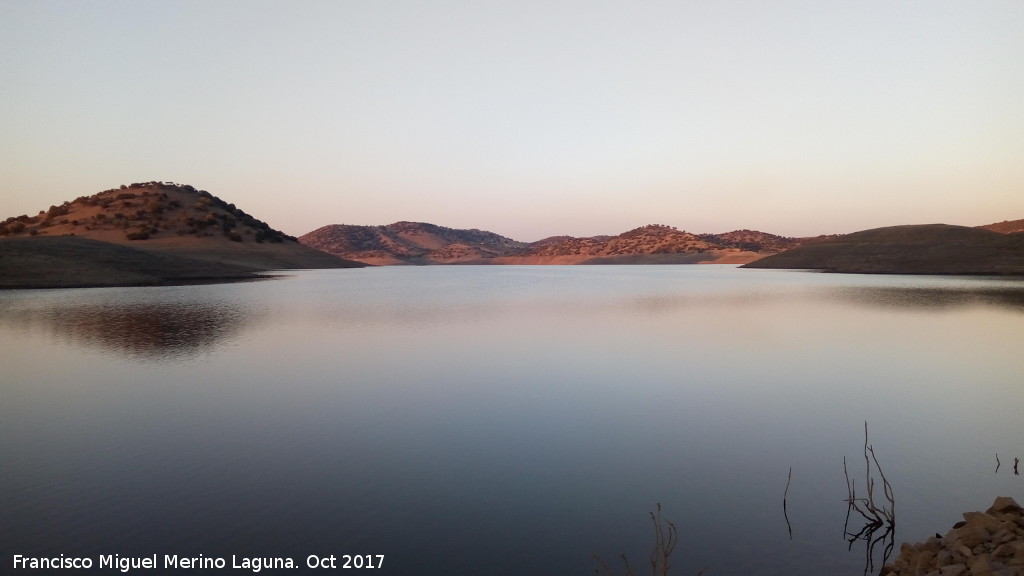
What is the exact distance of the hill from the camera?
2790 inches

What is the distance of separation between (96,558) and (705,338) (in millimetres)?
18537

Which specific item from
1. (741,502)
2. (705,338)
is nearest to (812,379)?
(705,338)

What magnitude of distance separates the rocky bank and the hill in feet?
277

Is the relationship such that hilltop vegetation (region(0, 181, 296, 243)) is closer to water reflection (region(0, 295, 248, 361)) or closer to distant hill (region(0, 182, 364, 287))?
distant hill (region(0, 182, 364, 287))

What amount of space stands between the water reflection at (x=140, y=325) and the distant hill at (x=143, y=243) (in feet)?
79.1

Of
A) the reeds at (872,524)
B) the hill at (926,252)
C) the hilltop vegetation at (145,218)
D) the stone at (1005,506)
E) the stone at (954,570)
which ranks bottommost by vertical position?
the reeds at (872,524)

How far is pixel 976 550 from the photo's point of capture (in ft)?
14.8

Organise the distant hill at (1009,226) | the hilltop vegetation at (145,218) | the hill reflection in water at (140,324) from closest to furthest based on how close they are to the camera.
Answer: the hill reflection in water at (140,324) < the hilltop vegetation at (145,218) < the distant hill at (1009,226)

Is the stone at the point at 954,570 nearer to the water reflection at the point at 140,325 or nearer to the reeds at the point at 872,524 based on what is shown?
the reeds at the point at 872,524

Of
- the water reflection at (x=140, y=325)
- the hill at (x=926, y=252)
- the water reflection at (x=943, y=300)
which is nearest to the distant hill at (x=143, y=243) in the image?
the water reflection at (x=140, y=325)

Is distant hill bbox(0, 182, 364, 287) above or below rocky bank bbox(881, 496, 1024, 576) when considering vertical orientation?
above

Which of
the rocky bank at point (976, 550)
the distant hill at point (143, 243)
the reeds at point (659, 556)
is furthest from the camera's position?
the distant hill at point (143, 243)

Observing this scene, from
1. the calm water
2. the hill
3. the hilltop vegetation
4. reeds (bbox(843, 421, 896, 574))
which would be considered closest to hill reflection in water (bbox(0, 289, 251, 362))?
the calm water

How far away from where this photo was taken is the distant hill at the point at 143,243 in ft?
161
